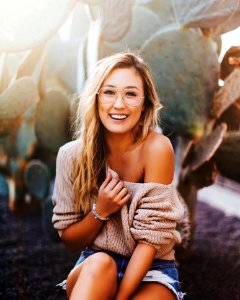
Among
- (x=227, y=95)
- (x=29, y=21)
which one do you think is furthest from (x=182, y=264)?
(x=29, y=21)

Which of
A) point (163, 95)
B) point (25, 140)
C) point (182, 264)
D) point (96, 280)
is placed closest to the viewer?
point (96, 280)

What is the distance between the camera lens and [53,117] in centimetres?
225

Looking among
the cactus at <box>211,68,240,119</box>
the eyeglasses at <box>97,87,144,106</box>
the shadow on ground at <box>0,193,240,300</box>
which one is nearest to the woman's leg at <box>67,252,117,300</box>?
the eyeglasses at <box>97,87,144,106</box>

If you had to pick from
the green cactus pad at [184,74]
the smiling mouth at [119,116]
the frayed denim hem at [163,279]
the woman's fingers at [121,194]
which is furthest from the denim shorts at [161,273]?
the green cactus pad at [184,74]

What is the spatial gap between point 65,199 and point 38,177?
0.97 m

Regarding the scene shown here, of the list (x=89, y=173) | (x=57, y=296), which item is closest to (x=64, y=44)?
(x=89, y=173)

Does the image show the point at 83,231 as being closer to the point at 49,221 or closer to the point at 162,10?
the point at 49,221

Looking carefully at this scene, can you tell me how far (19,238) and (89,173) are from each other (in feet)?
3.65

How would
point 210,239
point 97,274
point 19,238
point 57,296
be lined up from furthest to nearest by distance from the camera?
point 19,238 < point 210,239 < point 57,296 < point 97,274

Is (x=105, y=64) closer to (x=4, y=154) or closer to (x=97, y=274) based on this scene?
(x=97, y=274)

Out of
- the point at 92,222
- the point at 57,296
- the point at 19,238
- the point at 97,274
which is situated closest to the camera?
the point at 97,274

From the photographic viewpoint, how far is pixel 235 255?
6.84ft

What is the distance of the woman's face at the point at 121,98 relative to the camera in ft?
4.76

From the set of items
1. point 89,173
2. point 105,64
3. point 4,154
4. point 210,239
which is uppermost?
point 105,64
